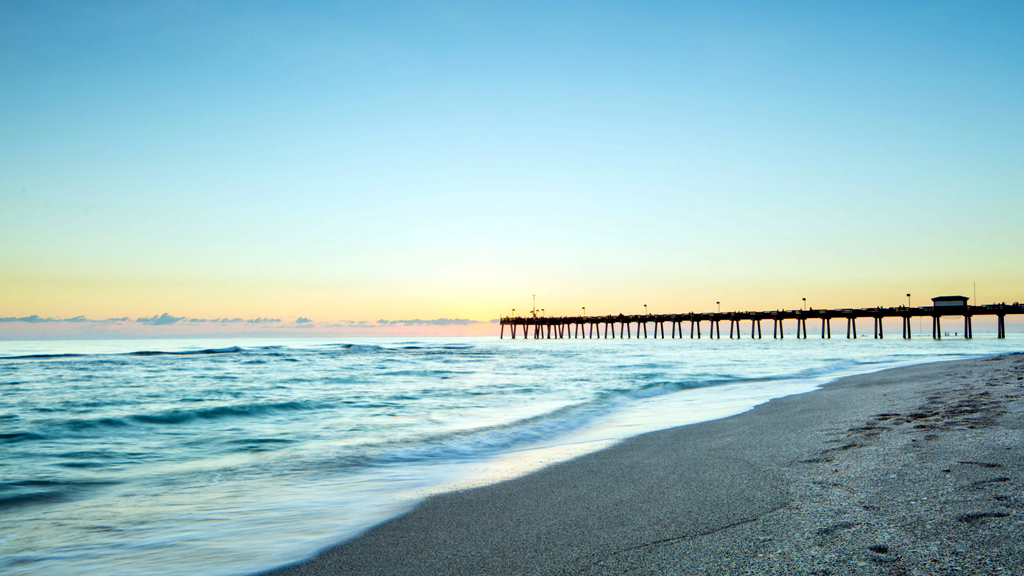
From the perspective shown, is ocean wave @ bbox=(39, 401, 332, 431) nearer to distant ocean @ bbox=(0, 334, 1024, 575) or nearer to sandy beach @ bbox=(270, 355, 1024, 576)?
distant ocean @ bbox=(0, 334, 1024, 575)

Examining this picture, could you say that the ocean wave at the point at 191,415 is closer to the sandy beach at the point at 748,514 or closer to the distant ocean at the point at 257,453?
the distant ocean at the point at 257,453

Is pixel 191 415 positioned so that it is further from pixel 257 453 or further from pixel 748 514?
pixel 748 514

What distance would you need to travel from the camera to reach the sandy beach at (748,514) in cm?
266

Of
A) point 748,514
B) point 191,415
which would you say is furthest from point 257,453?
point 748,514

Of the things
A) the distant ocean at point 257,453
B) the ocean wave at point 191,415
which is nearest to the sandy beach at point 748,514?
the distant ocean at point 257,453

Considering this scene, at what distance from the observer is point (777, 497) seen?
12.4 feet

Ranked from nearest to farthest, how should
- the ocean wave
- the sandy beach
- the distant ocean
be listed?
the sandy beach → the distant ocean → the ocean wave

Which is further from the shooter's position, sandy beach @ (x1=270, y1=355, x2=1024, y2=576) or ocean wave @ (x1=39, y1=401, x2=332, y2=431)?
ocean wave @ (x1=39, y1=401, x2=332, y2=431)

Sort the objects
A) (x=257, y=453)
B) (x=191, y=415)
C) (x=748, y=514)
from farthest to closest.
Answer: (x=191, y=415) < (x=257, y=453) < (x=748, y=514)

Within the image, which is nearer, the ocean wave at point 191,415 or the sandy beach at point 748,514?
the sandy beach at point 748,514

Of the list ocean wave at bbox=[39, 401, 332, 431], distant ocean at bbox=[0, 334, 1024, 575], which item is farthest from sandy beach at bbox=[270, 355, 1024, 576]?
ocean wave at bbox=[39, 401, 332, 431]

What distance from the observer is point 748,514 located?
344 centimetres

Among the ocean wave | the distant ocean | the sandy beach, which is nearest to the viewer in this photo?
the sandy beach

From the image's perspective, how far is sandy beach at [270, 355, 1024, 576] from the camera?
2.66m
